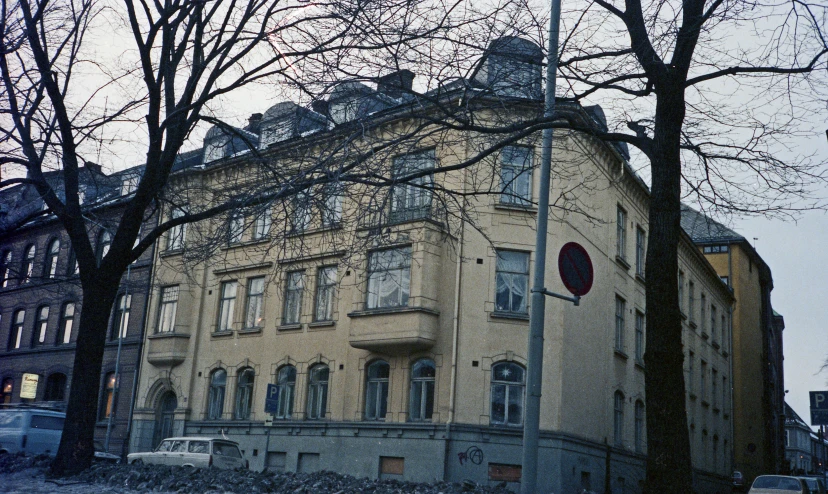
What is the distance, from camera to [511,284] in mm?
25625

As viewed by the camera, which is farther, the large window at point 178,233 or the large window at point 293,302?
the large window at point 293,302

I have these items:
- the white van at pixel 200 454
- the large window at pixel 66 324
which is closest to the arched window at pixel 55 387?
the large window at pixel 66 324

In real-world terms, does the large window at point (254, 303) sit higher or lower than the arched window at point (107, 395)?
higher

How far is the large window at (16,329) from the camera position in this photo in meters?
41.8

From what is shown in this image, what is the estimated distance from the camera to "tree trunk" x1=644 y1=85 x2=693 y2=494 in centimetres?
911

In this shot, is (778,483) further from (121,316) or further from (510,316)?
(121,316)

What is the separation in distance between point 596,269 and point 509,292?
3892mm

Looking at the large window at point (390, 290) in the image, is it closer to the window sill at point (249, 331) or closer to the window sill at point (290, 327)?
the window sill at point (290, 327)

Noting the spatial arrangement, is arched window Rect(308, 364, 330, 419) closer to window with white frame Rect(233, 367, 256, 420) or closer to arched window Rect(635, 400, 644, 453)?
window with white frame Rect(233, 367, 256, 420)

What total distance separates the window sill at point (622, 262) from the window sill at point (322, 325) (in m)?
10.00

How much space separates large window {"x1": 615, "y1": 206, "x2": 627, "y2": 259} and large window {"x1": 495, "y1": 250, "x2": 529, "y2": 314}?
544cm

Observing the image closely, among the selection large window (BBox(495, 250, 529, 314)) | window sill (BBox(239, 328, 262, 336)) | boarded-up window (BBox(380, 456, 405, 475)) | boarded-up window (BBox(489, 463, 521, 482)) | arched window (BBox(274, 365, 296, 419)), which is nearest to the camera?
boarded-up window (BBox(489, 463, 521, 482))

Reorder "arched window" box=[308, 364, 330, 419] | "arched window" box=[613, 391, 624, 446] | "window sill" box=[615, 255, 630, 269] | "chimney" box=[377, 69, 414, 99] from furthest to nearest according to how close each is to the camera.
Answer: "window sill" box=[615, 255, 630, 269] → "arched window" box=[613, 391, 624, 446] → "arched window" box=[308, 364, 330, 419] → "chimney" box=[377, 69, 414, 99]

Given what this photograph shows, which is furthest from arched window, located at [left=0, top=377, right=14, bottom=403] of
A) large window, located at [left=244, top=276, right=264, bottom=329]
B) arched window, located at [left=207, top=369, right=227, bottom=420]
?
large window, located at [left=244, top=276, right=264, bottom=329]
